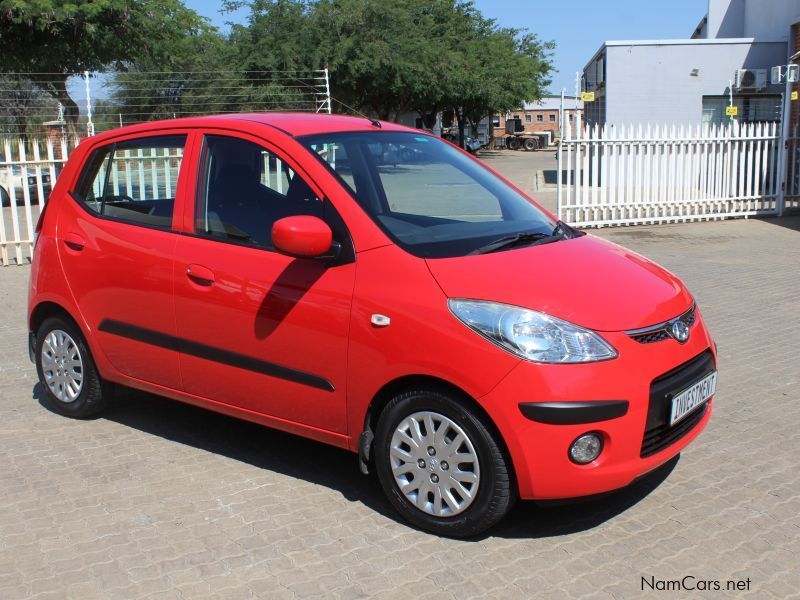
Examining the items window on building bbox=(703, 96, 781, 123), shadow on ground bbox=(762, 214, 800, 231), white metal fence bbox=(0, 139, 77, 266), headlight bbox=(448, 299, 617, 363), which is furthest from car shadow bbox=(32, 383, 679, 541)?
window on building bbox=(703, 96, 781, 123)

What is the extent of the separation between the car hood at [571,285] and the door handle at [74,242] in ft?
7.74

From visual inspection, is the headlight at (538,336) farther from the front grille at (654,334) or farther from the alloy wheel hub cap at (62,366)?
the alloy wheel hub cap at (62,366)

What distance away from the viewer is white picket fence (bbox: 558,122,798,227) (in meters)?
14.7

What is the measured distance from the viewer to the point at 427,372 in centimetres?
357

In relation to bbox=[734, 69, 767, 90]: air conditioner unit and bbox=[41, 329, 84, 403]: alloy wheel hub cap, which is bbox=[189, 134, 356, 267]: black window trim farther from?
bbox=[734, 69, 767, 90]: air conditioner unit

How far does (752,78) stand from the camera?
73.9 ft

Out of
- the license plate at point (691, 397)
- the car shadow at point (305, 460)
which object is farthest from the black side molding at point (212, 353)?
the license plate at point (691, 397)

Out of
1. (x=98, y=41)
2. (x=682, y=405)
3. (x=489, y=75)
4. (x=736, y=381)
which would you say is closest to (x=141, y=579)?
(x=682, y=405)

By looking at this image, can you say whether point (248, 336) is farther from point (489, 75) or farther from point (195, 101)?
point (489, 75)

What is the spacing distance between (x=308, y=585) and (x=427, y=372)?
97 centimetres

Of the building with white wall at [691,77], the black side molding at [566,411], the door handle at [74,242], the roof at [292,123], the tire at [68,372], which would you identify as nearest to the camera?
the black side molding at [566,411]

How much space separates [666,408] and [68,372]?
3.61 meters

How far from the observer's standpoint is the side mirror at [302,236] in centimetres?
380

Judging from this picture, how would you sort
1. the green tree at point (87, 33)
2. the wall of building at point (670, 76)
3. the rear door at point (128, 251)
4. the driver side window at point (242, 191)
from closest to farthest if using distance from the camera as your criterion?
the driver side window at point (242, 191) → the rear door at point (128, 251) → the wall of building at point (670, 76) → the green tree at point (87, 33)
